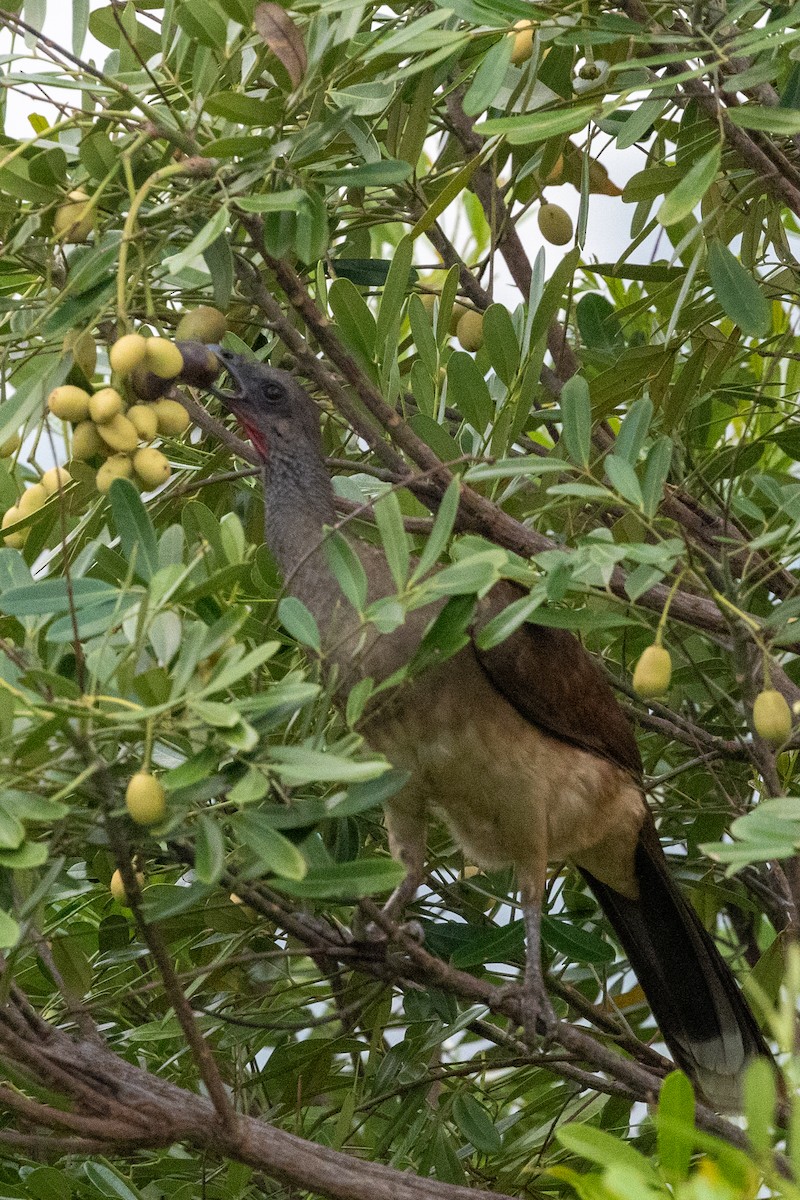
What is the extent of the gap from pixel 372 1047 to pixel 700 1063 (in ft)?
2.47

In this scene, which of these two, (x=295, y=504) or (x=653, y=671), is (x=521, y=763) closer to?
(x=295, y=504)

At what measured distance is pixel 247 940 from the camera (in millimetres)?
2645

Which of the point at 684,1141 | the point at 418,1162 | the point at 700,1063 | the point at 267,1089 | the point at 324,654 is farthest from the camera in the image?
the point at 700,1063

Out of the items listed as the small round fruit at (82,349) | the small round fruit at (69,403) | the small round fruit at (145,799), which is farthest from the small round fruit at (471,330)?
the small round fruit at (145,799)

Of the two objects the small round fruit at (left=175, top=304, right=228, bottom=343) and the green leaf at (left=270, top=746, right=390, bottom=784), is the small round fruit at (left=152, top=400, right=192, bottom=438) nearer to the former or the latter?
the small round fruit at (left=175, top=304, right=228, bottom=343)

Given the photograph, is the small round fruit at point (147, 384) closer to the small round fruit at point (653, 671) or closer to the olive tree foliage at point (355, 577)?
the olive tree foliage at point (355, 577)

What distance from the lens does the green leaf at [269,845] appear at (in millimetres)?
1502

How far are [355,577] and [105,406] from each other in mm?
352

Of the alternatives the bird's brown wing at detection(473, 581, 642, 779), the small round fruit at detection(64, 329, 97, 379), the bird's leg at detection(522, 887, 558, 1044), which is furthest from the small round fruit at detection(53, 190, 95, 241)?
the bird's leg at detection(522, 887, 558, 1044)

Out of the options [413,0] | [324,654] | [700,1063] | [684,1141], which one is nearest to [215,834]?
[324,654]

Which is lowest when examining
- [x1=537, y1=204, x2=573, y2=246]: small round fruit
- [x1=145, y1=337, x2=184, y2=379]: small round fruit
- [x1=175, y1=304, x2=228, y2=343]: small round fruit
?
[x1=145, y1=337, x2=184, y2=379]: small round fruit

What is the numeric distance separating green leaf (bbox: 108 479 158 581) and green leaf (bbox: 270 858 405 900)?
1.27 ft

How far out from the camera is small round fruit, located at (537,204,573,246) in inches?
103

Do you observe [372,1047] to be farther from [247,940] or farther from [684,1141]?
[684,1141]
